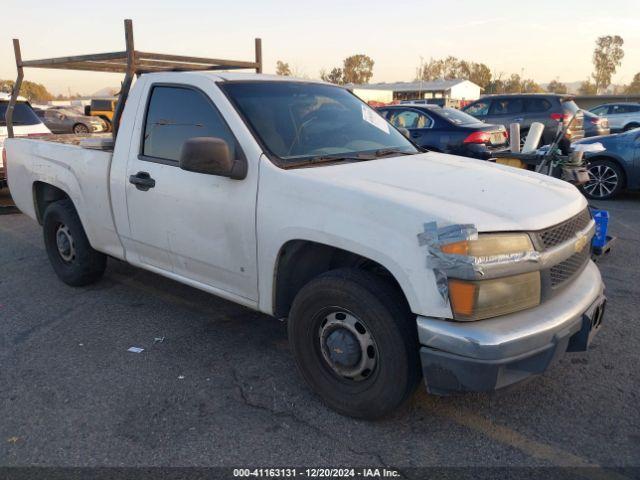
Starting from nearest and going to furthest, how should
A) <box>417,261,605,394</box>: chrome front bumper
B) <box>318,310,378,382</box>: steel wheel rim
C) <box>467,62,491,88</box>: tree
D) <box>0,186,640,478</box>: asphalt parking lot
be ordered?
<box>417,261,605,394</box>: chrome front bumper
<box>0,186,640,478</box>: asphalt parking lot
<box>318,310,378,382</box>: steel wheel rim
<box>467,62,491,88</box>: tree

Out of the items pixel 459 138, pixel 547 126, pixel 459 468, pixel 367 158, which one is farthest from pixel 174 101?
pixel 547 126

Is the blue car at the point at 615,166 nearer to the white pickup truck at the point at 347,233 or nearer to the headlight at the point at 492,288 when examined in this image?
the white pickup truck at the point at 347,233

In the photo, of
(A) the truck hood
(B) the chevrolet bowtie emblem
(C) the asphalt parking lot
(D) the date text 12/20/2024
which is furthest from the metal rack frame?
(B) the chevrolet bowtie emblem

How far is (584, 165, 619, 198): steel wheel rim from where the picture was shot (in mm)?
8797

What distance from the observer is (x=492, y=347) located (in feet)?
7.77

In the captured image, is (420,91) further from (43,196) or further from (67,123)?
(43,196)

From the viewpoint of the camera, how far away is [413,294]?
2.49m

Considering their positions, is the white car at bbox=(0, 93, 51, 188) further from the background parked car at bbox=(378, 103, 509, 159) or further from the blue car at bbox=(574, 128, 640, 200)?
the blue car at bbox=(574, 128, 640, 200)

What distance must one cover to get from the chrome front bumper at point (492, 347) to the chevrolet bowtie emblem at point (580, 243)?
384 mm

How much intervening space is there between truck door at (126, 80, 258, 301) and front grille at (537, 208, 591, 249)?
1.56m

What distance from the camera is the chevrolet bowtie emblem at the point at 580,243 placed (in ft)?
9.38

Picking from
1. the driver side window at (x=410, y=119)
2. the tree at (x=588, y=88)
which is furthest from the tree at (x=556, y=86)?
the driver side window at (x=410, y=119)

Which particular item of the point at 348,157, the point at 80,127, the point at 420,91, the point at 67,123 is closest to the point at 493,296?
the point at 348,157

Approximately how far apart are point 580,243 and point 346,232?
1.29 metres
